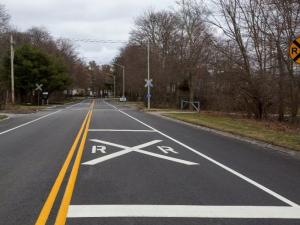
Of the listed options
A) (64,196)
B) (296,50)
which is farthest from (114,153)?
(296,50)

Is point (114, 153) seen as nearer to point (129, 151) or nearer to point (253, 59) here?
point (129, 151)

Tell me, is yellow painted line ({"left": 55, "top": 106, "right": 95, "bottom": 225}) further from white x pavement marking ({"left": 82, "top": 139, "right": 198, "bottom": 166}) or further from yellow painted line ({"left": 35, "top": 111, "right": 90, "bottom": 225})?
white x pavement marking ({"left": 82, "top": 139, "right": 198, "bottom": 166})

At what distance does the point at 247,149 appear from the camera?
1427 cm

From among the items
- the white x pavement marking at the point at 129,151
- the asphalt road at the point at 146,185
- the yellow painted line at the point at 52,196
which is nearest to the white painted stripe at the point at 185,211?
the asphalt road at the point at 146,185

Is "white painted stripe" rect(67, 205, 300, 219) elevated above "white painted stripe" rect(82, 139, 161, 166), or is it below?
above

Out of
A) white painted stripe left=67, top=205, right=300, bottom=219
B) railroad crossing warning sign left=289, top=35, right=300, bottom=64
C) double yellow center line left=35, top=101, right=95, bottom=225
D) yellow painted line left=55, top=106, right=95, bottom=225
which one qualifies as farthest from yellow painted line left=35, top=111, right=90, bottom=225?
railroad crossing warning sign left=289, top=35, right=300, bottom=64

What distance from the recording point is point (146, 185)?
8.11 meters

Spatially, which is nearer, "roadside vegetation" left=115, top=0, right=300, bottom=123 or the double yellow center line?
the double yellow center line

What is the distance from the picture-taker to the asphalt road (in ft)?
20.0

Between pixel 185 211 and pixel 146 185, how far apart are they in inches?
73.4

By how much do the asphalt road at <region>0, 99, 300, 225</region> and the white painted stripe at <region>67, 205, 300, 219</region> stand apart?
0.5 inches

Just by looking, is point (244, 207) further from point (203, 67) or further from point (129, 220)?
point (203, 67)

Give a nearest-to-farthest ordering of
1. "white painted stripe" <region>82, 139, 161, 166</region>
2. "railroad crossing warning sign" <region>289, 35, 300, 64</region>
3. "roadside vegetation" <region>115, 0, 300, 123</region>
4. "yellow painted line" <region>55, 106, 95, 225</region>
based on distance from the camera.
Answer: "yellow painted line" <region>55, 106, 95, 225</region> → "white painted stripe" <region>82, 139, 161, 166</region> → "railroad crossing warning sign" <region>289, 35, 300, 64</region> → "roadside vegetation" <region>115, 0, 300, 123</region>

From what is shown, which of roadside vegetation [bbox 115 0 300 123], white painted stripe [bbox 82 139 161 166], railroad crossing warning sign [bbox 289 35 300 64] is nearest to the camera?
white painted stripe [bbox 82 139 161 166]
